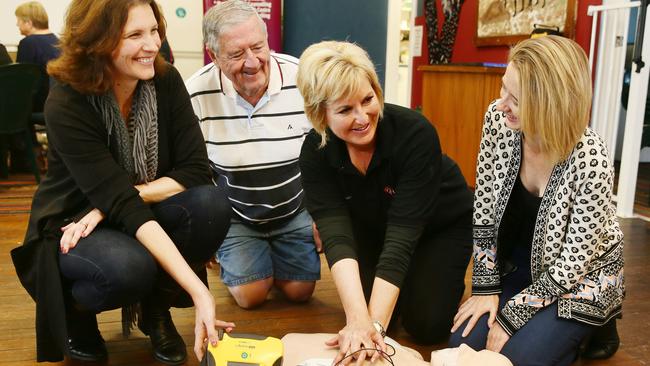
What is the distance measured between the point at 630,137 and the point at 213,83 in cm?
230

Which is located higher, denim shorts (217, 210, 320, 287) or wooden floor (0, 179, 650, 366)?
denim shorts (217, 210, 320, 287)

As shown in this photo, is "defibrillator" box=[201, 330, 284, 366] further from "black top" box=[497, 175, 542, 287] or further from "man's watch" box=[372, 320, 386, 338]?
"black top" box=[497, 175, 542, 287]

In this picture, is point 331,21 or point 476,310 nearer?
point 476,310

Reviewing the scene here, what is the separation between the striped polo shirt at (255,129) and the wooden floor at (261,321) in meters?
0.37

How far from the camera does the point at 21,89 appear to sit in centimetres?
398

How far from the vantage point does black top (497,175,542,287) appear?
1.54 m

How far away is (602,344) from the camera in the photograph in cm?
170

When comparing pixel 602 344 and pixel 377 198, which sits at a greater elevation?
pixel 377 198

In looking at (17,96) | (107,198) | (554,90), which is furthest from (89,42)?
(17,96)

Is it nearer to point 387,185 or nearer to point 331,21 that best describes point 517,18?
point 331,21

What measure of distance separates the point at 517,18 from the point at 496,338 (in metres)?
2.78

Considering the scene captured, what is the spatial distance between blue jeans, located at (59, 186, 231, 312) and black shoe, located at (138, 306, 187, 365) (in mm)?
140

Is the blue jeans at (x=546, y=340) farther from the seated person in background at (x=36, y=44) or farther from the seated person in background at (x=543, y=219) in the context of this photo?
the seated person in background at (x=36, y=44)

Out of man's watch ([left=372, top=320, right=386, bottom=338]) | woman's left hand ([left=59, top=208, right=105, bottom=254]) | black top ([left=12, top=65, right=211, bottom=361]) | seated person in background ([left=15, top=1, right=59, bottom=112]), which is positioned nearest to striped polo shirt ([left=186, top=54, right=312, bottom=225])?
black top ([left=12, top=65, right=211, bottom=361])
